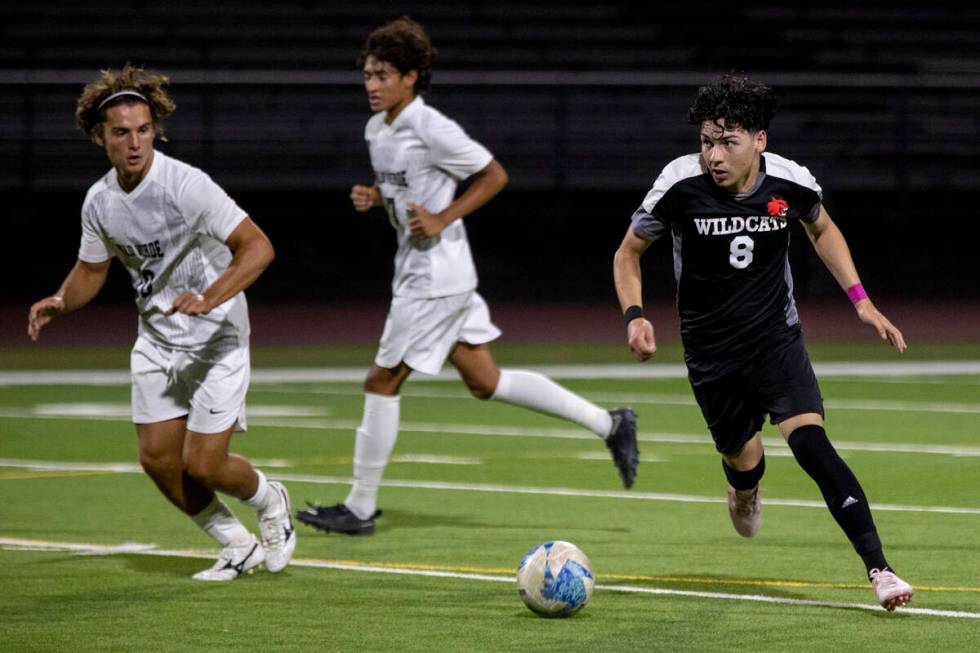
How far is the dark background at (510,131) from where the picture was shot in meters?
20.9

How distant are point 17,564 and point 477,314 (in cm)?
255

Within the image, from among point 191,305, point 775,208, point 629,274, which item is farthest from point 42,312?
point 775,208

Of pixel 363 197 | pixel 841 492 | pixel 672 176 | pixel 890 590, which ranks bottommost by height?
pixel 890 590

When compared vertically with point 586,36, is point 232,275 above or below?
above

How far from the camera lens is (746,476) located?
6.97 m

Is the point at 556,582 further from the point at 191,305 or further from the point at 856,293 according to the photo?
the point at 191,305

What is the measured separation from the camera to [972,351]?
1723 cm

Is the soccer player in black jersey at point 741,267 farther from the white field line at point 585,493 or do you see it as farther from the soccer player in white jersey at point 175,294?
the white field line at point 585,493

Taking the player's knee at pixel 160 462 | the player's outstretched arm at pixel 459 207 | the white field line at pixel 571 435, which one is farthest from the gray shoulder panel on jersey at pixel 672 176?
the white field line at pixel 571 435

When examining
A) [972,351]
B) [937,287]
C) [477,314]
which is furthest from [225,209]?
[937,287]

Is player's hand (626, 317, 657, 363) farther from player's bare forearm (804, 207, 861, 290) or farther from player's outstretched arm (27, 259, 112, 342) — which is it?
player's outstretched arm (27, 259, 112, 342)

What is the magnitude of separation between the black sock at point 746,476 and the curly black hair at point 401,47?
257 centimetres

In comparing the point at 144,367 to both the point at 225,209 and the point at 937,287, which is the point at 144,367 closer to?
the point at 225,209

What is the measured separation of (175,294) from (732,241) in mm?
2239
